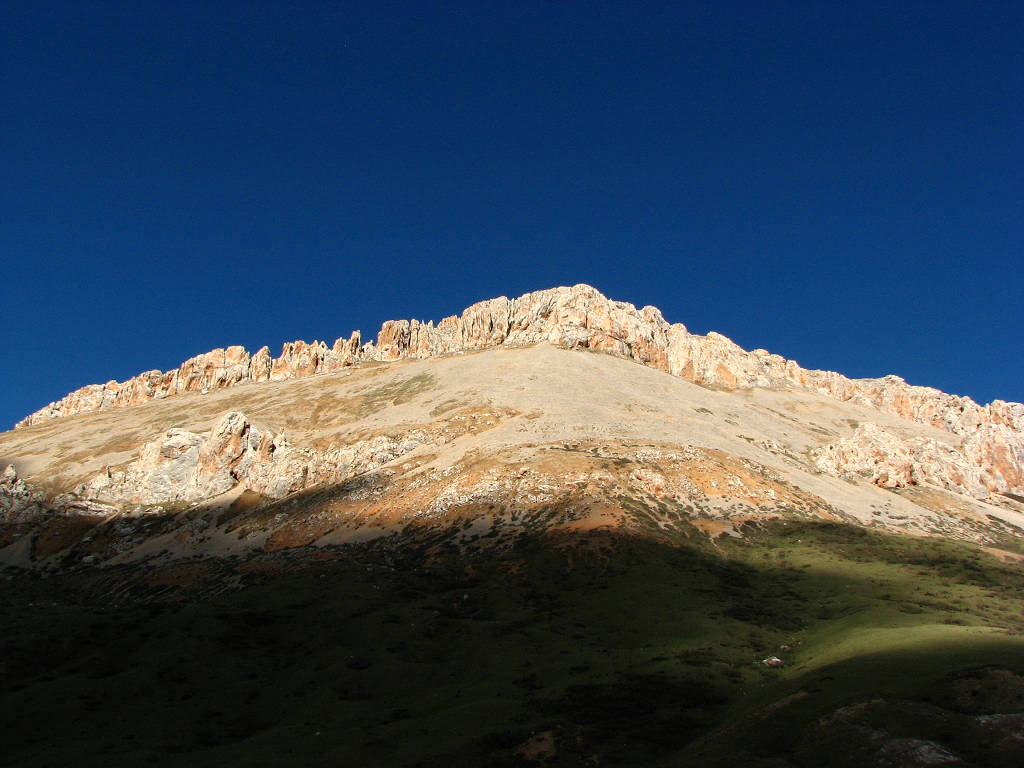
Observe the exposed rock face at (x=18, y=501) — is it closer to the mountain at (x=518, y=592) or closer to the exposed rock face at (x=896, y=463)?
the mountain at (x=518, y=592)

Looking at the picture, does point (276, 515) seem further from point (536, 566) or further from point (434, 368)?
point (434, 368)

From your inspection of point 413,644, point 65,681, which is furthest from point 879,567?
point 65,681

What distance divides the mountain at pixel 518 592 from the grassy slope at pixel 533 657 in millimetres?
284

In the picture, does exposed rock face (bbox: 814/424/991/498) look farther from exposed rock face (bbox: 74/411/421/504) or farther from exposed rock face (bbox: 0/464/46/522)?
exposed rock face (bbox: 0/464/46/522)

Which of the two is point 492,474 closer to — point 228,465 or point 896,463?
point 228,465

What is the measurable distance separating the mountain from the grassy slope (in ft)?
0.93

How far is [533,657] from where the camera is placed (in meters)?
47.4

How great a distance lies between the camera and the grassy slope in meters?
31.3

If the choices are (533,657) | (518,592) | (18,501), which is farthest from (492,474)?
(18,501)

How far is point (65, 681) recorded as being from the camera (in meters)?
45.6

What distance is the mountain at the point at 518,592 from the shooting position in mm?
32719

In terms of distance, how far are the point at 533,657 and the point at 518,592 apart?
18.3 metres

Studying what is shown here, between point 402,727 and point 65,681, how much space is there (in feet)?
89.6

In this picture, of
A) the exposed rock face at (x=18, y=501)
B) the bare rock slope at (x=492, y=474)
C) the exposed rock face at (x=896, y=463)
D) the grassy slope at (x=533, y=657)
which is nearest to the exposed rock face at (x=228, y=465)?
the bare rock slope at (x=492, y=474)
